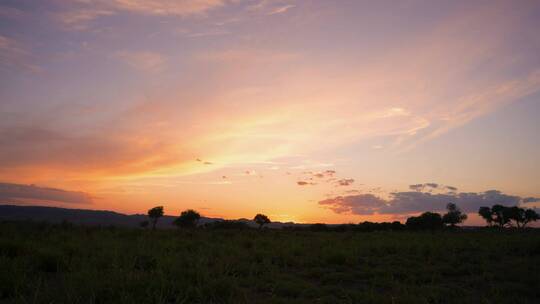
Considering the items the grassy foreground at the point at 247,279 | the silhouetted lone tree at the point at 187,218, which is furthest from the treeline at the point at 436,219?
the grassy foreground at the point at 247,279

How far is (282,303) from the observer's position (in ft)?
23.5

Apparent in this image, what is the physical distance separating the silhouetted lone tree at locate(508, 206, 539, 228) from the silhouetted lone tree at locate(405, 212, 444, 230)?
19253 millimetres

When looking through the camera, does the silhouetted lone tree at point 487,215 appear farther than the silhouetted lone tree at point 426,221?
Yes

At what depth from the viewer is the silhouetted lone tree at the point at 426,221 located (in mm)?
85963

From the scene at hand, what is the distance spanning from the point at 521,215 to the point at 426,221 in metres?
27.2

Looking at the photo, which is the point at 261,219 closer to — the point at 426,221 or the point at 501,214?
the point at 426,221

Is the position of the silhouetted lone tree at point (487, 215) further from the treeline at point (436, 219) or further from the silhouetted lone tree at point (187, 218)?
the silhouetted lone tree at point (187, 218)

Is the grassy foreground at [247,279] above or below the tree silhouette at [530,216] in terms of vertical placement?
below

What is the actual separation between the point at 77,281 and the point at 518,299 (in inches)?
370

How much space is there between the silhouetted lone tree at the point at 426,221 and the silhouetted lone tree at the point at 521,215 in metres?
19.3

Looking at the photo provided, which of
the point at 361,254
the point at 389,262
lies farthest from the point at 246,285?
the point at 361,254

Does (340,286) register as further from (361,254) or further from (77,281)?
(361,254)

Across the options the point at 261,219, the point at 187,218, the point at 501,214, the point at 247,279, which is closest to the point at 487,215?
the point at 501,214

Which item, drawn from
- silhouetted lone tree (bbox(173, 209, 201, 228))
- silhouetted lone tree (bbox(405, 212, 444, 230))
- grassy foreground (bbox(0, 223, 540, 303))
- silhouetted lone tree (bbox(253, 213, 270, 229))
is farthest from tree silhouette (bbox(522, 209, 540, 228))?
grassy foreground (bbox(0, 223, 540, 303))
